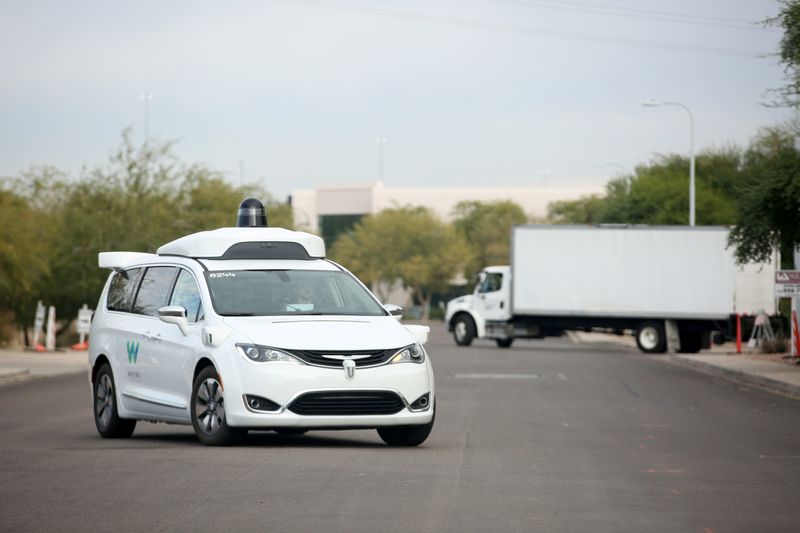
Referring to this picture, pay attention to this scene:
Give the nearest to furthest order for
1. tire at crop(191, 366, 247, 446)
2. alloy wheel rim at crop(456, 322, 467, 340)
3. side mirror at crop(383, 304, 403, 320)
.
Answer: tire at crop(191, 366, 247, 446)
side mirror at crop(383, 304, 403, 320)
alloy wheel rim at crop(456, 322, 467, 340)

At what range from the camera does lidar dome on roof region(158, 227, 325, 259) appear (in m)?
14.7

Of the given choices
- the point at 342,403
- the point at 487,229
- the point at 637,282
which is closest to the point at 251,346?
the point at 342,403

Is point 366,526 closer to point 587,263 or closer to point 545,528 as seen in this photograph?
point 545,528

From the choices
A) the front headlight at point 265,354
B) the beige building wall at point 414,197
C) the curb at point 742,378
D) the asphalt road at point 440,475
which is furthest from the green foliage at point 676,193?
the beige building wall at point 414,197

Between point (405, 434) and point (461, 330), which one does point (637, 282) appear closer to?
point (461, 330)

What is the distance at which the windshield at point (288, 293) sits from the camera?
45.8ft

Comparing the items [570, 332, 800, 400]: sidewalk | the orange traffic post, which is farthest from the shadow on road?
the orange traffic post

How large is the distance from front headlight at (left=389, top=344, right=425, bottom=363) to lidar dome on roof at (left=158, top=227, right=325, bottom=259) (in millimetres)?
1805

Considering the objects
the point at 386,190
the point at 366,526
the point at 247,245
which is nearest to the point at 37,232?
the point at 247,245

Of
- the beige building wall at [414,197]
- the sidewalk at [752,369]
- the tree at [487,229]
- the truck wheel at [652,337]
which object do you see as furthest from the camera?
the beige building wall at [414,197]

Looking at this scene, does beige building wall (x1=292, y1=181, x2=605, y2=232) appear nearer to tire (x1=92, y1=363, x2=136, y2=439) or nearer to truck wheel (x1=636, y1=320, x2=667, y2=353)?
truck wheel (x1=636, y1=320, x2=667, y2=353)

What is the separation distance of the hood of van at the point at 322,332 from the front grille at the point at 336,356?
4 centimetres

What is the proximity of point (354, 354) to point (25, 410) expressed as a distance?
8.91m

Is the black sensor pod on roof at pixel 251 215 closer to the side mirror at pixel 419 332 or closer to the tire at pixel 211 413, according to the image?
the side mirror at pixel 419 332
